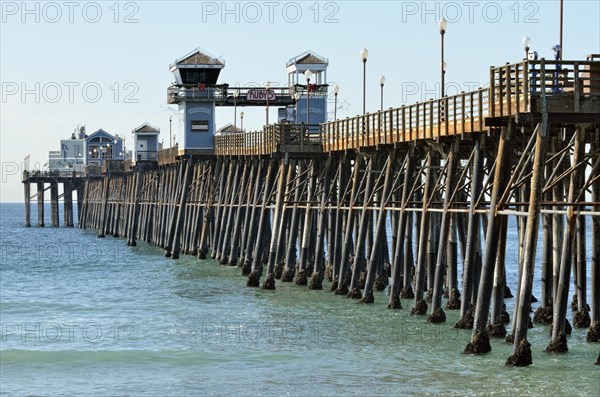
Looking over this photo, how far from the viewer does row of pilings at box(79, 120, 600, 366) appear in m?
26.1

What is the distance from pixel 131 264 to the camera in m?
63.2

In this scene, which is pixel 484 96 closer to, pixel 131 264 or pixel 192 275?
pixel 192 275

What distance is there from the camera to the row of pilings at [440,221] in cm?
2611

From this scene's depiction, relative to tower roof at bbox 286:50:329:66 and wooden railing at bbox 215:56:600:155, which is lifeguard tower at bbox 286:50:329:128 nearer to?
tower roof at bbox 286:50:329:66

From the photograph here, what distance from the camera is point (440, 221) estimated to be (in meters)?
41.4

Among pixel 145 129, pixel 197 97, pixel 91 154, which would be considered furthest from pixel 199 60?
pixel 91 154

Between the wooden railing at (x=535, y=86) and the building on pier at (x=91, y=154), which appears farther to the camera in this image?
the building on pier at (x=91, y=154)

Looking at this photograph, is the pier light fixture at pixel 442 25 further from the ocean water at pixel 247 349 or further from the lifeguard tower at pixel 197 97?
the lifeguard tower at pixel 197 97

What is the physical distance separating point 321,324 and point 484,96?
8.65 meters

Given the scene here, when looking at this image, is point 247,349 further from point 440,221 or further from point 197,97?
point 197,97

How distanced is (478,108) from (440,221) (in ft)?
42.2

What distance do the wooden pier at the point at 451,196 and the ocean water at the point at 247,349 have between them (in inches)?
32.7

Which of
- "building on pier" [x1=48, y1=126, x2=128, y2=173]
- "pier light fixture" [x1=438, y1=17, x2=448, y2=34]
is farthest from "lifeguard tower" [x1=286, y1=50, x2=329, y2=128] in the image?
"building on pier" [x1=48, y1=126, x2=128, y2=173]

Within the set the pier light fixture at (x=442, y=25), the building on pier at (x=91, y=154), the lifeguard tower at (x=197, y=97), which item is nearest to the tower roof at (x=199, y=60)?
the lifeguard tower at (x=197, y=97)
